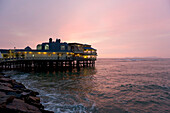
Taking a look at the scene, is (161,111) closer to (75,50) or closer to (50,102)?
(50,102)

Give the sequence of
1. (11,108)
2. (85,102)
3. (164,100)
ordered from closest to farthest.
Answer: (11,108) → (85,102) → (164,100)

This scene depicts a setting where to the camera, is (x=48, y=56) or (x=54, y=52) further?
(x=54, y=52)

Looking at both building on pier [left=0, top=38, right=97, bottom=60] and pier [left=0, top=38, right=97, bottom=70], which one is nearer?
pier [left=0, top=38, right=97, bottom=70]

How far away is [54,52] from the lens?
1703 inches

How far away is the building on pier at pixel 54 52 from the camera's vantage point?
132 feet

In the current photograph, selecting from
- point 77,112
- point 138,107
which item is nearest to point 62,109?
point 77,112

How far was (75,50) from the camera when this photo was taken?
160ft

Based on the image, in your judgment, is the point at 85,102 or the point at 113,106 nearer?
the point at 113,106

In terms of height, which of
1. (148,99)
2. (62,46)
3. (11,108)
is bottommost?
(148,99)

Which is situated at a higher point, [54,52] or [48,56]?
[54,52]

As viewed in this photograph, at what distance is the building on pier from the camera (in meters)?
40.3

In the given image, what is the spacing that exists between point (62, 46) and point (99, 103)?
37394 millimetres

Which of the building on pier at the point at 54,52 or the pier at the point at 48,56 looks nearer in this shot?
the pier at the point at 48,56

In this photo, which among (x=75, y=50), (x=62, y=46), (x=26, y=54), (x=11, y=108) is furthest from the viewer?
(x=75, y=50)
